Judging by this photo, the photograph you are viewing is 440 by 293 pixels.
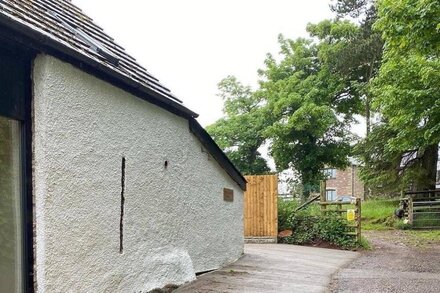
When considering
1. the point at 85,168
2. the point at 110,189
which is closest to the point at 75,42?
the point at 85,168

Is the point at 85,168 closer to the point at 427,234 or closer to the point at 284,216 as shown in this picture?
Answer: the point at 284,216

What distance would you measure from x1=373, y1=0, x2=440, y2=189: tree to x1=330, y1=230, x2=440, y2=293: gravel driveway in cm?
360

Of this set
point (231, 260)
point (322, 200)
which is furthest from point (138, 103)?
point (322, 200)

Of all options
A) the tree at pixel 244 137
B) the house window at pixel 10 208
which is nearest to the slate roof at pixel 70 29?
the house window at pixel 10 208

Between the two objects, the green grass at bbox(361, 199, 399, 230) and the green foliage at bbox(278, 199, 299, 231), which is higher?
the green foliage at bbox(278, 199, 299, 231)

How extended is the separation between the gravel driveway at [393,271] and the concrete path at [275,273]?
1.11ft

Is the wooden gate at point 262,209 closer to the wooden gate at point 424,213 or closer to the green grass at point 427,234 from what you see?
the green grass at point 427,234

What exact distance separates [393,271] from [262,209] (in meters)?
5.96

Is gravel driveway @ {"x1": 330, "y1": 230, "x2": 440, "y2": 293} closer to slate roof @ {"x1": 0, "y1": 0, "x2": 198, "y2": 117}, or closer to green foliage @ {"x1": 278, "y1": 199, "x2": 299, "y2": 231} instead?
green foliage @ {"x1": 278, "y1": 199, "x2": 299, "y2": 231}

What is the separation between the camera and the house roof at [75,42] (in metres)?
3.84

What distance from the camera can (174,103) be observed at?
21.5 feet

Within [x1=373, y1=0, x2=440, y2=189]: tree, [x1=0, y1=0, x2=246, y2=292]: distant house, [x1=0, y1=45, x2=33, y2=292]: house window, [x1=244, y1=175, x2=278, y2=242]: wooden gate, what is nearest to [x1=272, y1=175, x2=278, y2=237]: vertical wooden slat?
[x1=244, y1=175, x2=278, y2=242]: wooden gate

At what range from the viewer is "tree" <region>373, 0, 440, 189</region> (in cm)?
816

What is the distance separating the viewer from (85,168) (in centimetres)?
461
